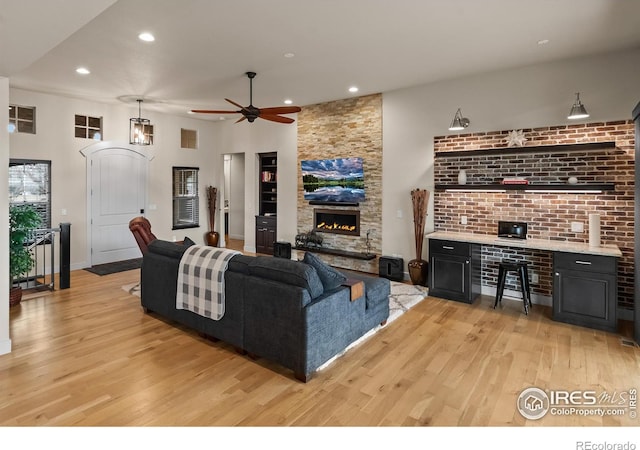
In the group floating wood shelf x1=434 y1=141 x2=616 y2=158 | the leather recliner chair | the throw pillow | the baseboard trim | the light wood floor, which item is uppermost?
floating wood shelf x1=434 y1=141 x2=616 y2=158

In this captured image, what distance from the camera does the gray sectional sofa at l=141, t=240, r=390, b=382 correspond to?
301 centimetres

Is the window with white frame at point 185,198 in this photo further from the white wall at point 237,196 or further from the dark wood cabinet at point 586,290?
the dark wood cabinet at point 586,290

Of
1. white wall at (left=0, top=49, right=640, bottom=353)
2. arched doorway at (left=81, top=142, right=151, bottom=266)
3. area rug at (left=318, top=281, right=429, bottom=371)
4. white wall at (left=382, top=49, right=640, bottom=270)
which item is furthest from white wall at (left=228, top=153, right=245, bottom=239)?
area rug at (left=318, top=281, right=429, bottom=371)

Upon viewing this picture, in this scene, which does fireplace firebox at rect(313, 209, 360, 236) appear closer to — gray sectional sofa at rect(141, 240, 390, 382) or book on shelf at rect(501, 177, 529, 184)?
book on shelf at rect(501, 177, 529, 184)

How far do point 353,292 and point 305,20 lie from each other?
265cm

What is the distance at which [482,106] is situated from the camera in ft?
17.9

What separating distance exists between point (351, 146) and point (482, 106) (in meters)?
2.35

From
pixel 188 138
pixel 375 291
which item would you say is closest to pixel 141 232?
pixel 375 291

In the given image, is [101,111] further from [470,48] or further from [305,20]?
[470,48]

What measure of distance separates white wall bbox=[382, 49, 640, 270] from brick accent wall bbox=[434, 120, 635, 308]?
167 millimetres

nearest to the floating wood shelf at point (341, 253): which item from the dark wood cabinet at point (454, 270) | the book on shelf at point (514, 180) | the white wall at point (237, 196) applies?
the dark wood cabinet at point (454, 270)

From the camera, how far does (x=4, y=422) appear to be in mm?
2461
